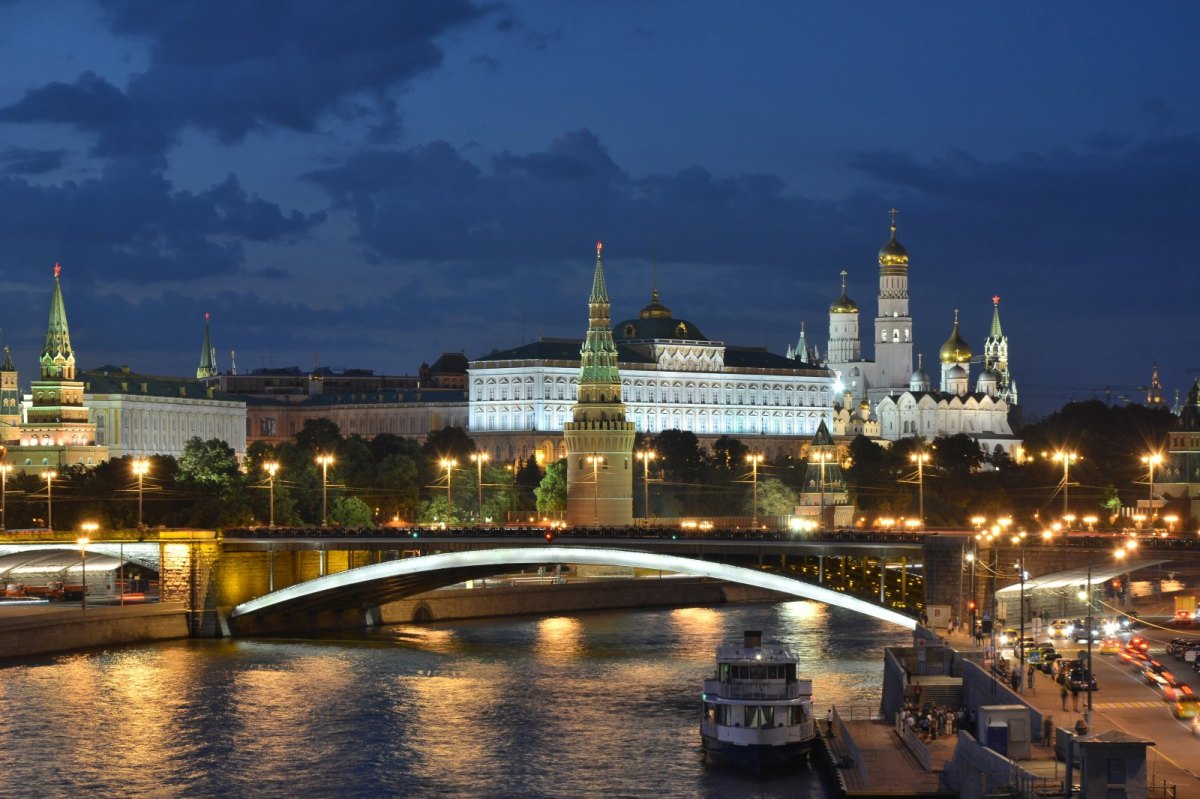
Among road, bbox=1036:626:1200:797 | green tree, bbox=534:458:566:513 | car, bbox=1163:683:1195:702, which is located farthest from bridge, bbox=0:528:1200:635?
green tree, bbox=534:458:566:513

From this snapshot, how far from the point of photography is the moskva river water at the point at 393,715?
182 ft

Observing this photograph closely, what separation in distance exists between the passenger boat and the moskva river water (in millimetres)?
846

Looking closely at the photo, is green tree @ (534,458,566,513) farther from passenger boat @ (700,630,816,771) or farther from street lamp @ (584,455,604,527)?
passenger boat @ (700,630,816,771)

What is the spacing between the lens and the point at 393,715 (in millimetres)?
66188

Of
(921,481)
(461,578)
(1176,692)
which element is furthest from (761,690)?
(921,481)

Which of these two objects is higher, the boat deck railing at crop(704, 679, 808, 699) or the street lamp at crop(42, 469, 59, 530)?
the street lamp at crop(42, 469, 59, 530)

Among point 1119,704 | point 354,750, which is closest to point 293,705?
point 354,750

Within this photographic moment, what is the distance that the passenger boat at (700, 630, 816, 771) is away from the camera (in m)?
57.2

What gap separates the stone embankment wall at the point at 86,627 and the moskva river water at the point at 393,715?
49.4 inches

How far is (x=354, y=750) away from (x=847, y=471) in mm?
108229

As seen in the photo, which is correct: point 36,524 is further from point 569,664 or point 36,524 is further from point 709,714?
point 709,714

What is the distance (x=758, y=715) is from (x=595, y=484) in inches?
2947

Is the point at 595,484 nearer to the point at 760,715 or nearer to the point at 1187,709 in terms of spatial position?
the point at 760,715

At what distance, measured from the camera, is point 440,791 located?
180 feet
